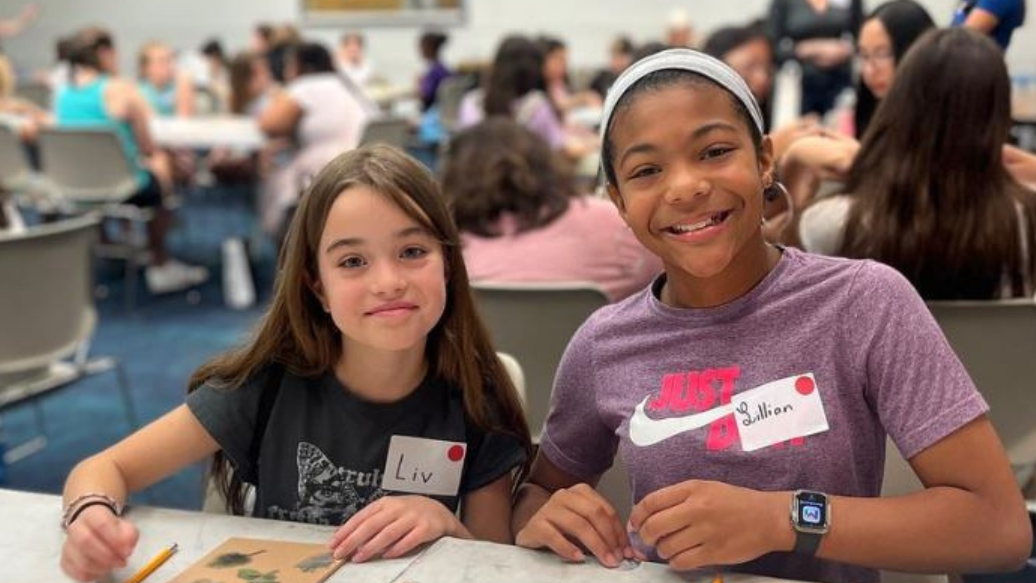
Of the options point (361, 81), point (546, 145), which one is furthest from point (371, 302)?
point (361, 81)

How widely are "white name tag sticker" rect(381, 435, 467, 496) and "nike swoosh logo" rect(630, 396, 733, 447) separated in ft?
0.91

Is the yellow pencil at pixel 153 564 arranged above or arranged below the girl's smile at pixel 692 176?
below

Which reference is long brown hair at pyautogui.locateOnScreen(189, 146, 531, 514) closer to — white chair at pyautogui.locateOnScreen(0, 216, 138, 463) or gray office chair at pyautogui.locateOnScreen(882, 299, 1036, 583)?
gray office chair at pyautogui.locateOnScreen(882, 299, 1036, 583)

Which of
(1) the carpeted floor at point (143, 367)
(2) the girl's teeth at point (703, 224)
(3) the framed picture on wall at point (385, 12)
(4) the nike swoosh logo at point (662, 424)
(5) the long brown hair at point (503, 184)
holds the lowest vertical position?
(1) the carpeted floor at point (143, 367)

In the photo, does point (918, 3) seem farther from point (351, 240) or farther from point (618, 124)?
point (351, 240)

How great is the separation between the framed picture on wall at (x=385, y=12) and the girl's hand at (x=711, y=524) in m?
10.6

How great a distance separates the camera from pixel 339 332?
1488mm

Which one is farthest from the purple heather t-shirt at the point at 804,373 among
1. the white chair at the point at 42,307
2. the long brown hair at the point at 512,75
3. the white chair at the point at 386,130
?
the white chair at the point at 386,130

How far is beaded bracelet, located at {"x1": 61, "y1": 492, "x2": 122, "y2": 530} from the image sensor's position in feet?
4.04

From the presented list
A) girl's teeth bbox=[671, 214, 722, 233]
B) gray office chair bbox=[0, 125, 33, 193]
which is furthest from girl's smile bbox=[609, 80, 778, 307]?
gray office chair bbox=[0, 125, 33, 193]

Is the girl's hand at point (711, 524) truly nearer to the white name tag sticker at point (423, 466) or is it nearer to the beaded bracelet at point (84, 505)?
the white name tag sticker at point (423, 466)

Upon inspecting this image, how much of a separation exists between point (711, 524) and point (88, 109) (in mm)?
5656

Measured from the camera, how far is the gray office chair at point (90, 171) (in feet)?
17.2

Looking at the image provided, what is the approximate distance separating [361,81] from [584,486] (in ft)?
29.1
